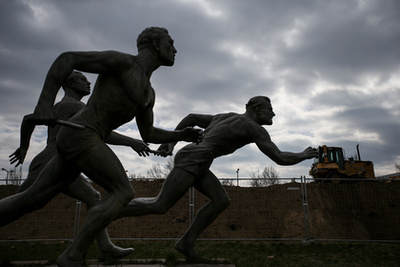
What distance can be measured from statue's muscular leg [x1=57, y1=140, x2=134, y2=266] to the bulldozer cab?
20.0 meters

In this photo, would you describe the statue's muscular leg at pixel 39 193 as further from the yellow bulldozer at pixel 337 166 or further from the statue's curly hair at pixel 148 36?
the yellow bulldozer at pixel 337 166

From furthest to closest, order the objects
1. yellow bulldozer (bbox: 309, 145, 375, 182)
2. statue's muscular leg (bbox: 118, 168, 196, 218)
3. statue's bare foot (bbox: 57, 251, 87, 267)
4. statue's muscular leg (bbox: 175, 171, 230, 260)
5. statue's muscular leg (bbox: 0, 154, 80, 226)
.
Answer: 1. yellow bulldozer (bbox: 309, 145, 375, 182)
2. statue's muscular leg (bbox: 175, 171, 230, 260)
3. statue's muscular leg (bbox: 118, 168, 196, 218)
4. statue's muscular leg (bbox: 0, 154, 80, 226)
5. statue's bare foot (bbox: 57, 251, 87, 267)

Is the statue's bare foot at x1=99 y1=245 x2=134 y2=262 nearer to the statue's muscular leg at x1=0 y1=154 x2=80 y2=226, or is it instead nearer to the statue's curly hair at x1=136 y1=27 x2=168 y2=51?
the statue's muscular leg at x1=0 y1=154 x2=80 y2=226

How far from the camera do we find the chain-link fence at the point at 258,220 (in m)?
13.8

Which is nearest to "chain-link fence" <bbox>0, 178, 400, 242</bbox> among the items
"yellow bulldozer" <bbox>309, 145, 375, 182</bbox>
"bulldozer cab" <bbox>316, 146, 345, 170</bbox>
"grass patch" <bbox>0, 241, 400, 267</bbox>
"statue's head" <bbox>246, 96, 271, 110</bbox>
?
"yellow bulldozer" <bbox>309, 145, 375, 182</bbox>

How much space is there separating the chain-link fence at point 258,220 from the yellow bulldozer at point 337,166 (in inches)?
156

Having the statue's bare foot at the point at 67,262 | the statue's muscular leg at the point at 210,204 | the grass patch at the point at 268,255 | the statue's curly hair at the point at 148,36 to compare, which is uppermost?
the statue's curly hair at the point at 148,36

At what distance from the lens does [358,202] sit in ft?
50.8

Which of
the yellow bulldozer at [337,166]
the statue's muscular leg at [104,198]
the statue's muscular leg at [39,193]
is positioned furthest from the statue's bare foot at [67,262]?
the yellow bulldozer at [337,166]

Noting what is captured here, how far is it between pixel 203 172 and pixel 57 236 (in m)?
12.1

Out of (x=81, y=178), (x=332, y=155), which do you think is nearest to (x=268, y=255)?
(x=81, y=178)

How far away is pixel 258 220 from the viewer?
14.1 meters

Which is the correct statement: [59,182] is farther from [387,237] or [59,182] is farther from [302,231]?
[387,237]

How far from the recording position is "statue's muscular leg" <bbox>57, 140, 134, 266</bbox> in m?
2.38
